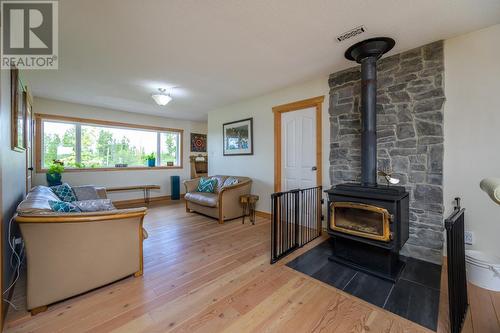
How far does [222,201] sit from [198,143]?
356 centimetres

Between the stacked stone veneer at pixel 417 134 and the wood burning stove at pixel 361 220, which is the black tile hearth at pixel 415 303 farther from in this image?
the stacked stone veneer at pixel 417 134

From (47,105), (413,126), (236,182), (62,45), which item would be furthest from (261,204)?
(47,105)

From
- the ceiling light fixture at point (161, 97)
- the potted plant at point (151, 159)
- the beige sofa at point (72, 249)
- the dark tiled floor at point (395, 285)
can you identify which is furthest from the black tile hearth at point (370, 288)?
the potted plant at point (151, 159)

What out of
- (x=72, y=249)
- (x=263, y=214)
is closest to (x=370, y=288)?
(x=263, y=214)

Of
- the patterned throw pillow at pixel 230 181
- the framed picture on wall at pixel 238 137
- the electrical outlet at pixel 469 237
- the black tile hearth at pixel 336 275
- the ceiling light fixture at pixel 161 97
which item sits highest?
the ceiling light fixture at pixel 161 97

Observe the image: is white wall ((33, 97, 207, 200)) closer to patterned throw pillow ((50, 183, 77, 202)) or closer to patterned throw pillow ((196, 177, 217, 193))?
patterned throw pillow ((50, 183, 77, 202))

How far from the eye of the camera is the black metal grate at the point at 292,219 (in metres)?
2.36

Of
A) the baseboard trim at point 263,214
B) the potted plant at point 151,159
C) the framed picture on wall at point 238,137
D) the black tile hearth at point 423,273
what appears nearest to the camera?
the black tile hearth at point 423,273

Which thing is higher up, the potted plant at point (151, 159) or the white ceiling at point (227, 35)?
the white ceiling at point (227, 35)

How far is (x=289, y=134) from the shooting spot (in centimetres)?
371

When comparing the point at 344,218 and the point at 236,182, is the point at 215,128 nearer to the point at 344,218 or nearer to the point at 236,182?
the point at 236,182

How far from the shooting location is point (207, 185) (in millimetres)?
4422

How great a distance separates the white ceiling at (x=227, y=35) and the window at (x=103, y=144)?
1.42 meters

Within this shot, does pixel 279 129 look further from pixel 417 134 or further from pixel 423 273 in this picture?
pixel 423 273
